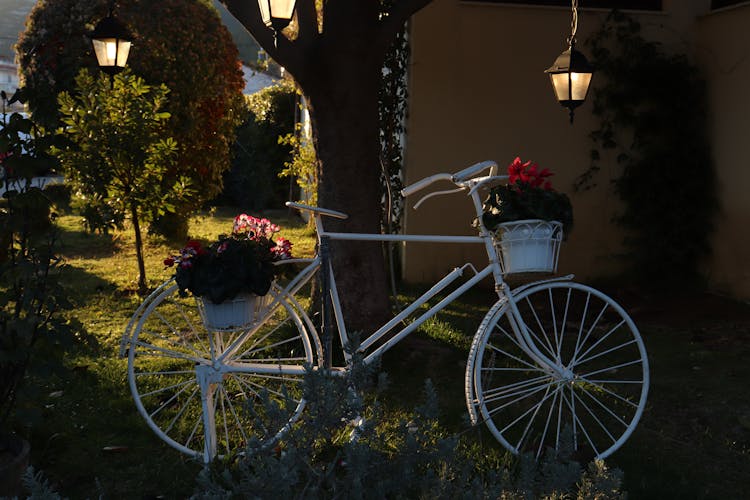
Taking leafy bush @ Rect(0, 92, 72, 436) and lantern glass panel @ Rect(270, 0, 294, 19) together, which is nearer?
leafy bush @ Rect(0, 92, 72, 436)

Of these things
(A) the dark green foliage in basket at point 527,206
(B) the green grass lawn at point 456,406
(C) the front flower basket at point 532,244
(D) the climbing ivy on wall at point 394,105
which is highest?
(D) the climbing ivy on wall at point 394,105

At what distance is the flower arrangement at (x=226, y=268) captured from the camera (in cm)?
365

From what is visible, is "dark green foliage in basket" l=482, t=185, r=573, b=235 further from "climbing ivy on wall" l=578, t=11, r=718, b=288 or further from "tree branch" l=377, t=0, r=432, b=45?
"climbing ivy on wall" l=578, t=11, r=718, b=288

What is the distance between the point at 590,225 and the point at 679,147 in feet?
3.60

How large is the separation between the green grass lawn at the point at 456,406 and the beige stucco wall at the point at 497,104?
2.62 ft

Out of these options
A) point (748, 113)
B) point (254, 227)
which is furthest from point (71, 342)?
point (748, 113)

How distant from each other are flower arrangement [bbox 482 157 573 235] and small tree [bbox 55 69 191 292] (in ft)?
14.6

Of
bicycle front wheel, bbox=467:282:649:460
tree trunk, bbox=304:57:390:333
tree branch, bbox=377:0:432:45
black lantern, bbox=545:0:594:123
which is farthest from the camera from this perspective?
black lantern, bbox=545:0:594:123

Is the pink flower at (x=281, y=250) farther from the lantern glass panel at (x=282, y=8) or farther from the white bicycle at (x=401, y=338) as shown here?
the lantern glass panel at (x=282, y=8)

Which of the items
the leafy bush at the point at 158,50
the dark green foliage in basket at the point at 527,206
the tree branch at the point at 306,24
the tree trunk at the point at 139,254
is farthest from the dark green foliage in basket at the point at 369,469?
the leafy bush at the point at 158,50

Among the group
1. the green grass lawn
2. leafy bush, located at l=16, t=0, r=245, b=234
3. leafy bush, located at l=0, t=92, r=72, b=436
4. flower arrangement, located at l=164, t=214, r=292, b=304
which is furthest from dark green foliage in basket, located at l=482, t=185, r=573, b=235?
leafy bush, located at l=16, t=0, r=245, b=234

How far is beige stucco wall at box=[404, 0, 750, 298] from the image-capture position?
25.5 ft

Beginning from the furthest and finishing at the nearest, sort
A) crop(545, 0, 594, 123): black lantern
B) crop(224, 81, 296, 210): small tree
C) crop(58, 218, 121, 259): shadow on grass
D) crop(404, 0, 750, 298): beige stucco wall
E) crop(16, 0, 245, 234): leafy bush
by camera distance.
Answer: crop(224, 81, 296, 210): small tree < crop(58, 218, 121, 259): shadow on grass < crop(16, 0, 245, 234): leafy bush < crop(404, 0, 750, 298): beige stucco wall < crop(545, 0, 594, 123): black lantern

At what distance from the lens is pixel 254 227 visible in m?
4.02
